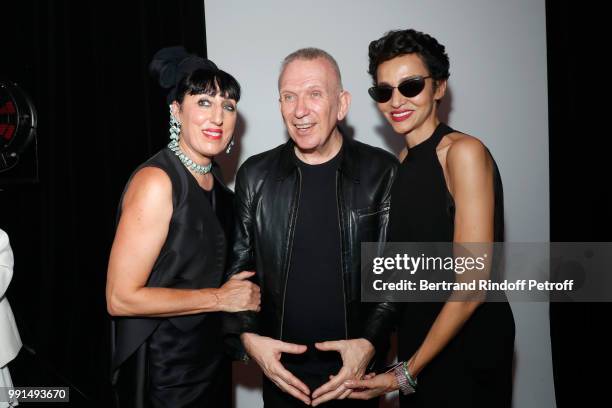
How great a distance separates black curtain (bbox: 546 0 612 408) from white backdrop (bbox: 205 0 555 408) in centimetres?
10

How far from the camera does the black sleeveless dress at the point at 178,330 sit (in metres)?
1.67

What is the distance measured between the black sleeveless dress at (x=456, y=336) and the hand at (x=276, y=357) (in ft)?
1.82

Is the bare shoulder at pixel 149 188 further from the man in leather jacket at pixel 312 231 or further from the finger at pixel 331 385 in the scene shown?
the finger at pixel 331 385

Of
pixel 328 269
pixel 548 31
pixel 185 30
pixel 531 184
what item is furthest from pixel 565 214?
pixel 185 30

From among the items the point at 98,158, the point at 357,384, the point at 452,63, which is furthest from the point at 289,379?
the point at 452,63

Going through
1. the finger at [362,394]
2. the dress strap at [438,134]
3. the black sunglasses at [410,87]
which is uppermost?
the black sunglasses at [410,87]

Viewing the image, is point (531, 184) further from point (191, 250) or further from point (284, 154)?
point (191, 250)

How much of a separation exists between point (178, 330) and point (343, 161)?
1.05 metres

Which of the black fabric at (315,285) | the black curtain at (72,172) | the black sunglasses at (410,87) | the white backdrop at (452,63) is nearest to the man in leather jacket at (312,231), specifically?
the black fabric at (315,285)

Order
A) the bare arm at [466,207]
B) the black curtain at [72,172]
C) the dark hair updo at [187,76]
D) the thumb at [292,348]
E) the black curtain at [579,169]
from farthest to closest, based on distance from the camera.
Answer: the black curtain at [579,169]
the black curtain at [72,172]
the dark hair updo at [187,76]
the thumb at [292,348]
the bare arm at [466,207]

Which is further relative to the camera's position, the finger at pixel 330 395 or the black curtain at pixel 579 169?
the black curtain at pixel 579 169

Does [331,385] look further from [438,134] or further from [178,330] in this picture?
[438,134]

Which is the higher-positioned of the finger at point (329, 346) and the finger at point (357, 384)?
the finger at point (329, 346)

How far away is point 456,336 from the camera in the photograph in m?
1.72
